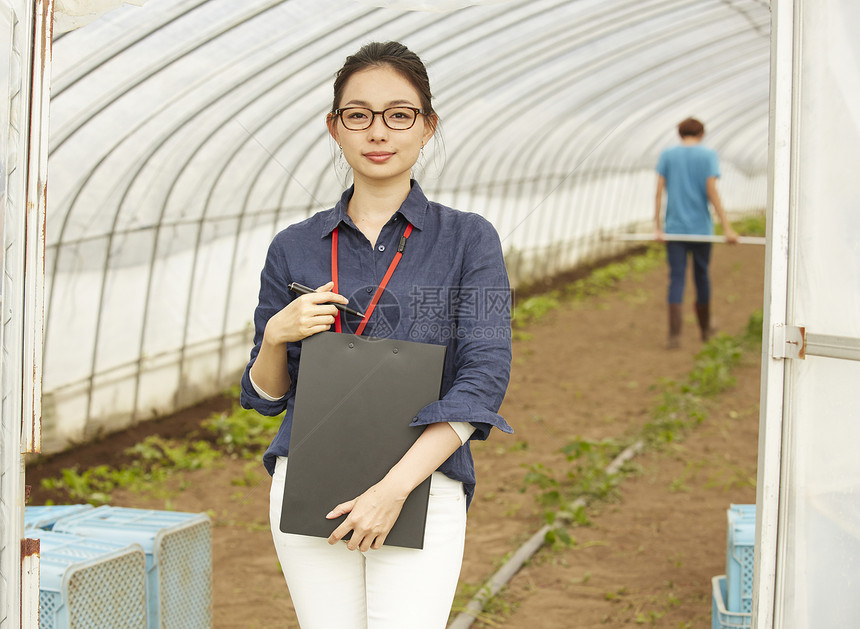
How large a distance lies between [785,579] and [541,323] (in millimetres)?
8171

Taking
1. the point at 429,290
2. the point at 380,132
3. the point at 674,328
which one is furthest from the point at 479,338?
the point at 674,328

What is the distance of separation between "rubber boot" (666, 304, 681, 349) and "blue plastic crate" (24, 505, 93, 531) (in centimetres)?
607

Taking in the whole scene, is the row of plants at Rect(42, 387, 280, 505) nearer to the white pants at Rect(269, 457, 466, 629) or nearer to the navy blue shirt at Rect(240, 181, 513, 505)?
the white pants at Rect(269, 457, 466, 629)

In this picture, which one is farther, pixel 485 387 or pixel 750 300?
pixel 750 300

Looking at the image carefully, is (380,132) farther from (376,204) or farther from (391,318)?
(391,318)

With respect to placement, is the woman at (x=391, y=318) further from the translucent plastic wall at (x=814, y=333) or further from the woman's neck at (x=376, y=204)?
the translucent plastic wall at (x=814, y=333)

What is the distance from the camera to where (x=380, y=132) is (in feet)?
5.49

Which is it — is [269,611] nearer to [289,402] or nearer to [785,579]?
[289,402]

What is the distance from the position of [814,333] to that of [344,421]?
0.98 m

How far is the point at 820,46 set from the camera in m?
1.74

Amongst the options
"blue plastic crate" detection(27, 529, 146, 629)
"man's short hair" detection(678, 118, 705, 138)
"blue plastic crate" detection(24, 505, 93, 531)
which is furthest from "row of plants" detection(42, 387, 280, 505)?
"man's short hair" detection(678, 118, 705, 138)

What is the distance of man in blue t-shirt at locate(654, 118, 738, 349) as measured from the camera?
296 inches

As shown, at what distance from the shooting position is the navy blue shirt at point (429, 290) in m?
1.64

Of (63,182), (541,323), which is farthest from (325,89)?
(541,323)
